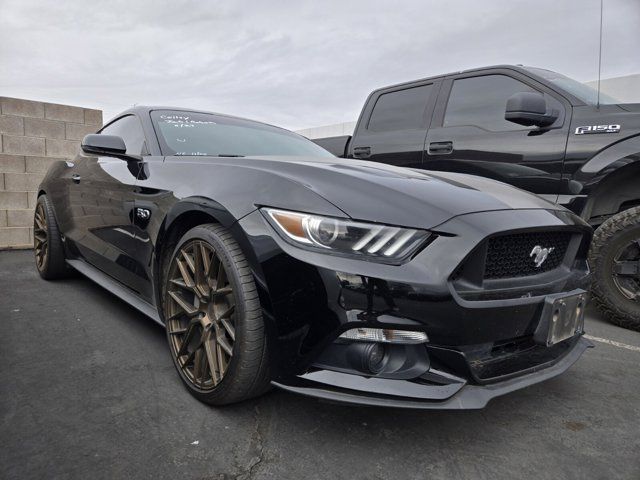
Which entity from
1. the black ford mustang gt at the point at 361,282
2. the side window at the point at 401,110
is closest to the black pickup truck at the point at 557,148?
the side window at the point at 401,110

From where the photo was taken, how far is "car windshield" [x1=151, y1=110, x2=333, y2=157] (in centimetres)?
254

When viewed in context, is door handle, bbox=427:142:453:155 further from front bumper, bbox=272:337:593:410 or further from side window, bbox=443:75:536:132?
front bumper, bbox=272:337:593:410

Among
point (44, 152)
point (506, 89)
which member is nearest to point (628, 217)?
point (506, 89)

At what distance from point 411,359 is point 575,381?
1.25 metres

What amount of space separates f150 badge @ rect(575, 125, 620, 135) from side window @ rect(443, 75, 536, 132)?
393 millimetres

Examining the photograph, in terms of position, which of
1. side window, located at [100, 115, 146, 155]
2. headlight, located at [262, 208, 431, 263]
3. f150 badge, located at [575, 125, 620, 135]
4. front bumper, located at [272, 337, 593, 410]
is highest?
f150 badge, located at [575, 125, 620, 135]

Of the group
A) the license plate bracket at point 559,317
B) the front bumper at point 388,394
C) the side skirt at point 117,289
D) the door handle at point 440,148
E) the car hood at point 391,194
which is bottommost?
the side skirt at point 117,289

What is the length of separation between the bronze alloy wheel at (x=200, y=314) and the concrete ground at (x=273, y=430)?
0.53 feet

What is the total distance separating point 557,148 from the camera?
3139mm

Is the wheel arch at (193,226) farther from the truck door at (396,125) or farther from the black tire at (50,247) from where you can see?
the truck door at (396,125)

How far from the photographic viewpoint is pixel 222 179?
192 centimetres

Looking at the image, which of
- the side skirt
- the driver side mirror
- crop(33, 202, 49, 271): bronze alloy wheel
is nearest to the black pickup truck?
the driver side mirror

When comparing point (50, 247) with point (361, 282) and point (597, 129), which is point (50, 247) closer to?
point (361, 282)

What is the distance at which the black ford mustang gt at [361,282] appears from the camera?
147 cm
